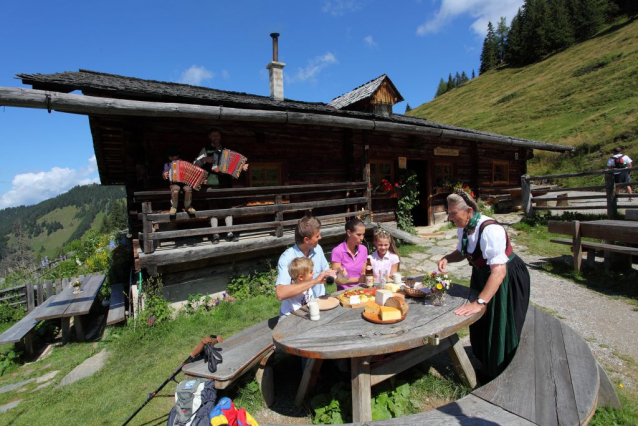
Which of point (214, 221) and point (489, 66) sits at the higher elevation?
point (489, 66)

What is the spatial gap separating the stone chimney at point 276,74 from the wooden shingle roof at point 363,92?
3.17 metres

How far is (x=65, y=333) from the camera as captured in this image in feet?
18.7

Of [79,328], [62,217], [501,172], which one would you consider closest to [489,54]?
[501,172]

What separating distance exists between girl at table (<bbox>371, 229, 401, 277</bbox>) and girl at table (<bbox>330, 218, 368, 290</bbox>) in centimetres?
15

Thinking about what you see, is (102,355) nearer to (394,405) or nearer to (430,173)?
(394,405)

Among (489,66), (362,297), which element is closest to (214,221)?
(362,297)

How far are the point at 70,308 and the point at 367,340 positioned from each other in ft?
19.2

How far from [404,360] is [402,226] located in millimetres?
7201

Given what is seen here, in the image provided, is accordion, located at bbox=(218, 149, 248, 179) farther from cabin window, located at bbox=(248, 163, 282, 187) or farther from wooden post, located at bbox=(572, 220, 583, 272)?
wooden post, located at bbox=(572, 220, 583, 272)

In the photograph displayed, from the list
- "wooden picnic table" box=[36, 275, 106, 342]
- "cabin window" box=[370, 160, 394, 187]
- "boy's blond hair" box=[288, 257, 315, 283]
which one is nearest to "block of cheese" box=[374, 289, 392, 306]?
"boy's blond hair" box=[288, 257, 315, 283]

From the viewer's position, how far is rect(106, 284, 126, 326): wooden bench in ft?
16.3

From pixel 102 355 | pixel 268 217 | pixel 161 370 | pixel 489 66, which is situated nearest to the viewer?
pixel 161 370

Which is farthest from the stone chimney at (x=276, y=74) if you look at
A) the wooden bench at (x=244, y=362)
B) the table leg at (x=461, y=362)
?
the table leg at (x=461, y=362)

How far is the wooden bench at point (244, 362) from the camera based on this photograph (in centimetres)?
241
